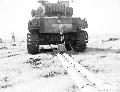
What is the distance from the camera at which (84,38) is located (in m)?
12.8

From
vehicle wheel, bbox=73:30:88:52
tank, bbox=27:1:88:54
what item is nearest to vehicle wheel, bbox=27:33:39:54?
tank, bbox=27:1:88:54

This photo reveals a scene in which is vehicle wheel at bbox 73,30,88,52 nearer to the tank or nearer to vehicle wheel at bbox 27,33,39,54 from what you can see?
the tank

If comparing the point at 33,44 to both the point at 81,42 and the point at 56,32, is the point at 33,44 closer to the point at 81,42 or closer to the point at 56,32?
the point at 56,32

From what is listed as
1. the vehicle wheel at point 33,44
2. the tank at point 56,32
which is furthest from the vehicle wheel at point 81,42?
the vehicle wheel at point 33,44

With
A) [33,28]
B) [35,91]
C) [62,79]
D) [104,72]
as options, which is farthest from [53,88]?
[33,28]

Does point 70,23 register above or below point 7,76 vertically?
above

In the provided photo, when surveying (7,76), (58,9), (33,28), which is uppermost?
(58,9)

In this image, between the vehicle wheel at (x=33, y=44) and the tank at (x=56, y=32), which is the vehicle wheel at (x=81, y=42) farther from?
the vehicle wheel at (x=33, y=44)

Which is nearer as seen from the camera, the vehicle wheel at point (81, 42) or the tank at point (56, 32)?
the tank at point (56, 32)

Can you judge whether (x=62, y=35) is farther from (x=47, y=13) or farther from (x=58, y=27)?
(x=47, y=13)

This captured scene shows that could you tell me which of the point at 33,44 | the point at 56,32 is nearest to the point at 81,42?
the point at 56,32

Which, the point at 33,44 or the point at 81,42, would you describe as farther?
the point at 81,42

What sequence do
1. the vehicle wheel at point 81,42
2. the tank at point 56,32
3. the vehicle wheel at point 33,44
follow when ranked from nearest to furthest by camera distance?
1. the vehicle wheel at point 33,44
2. the tank at point 56,32
3. the vehicle wheel at point 81,42

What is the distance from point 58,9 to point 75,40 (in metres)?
2.66
